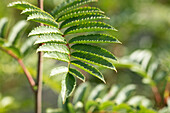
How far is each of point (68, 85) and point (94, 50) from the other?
0.09 meters

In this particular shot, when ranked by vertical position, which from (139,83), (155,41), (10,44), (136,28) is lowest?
(139,83)

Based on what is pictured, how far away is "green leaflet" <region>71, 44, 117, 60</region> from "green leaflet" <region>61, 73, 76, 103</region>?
2.5 inches

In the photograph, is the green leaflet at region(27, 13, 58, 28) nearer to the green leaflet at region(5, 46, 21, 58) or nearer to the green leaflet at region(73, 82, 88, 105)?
the green leaflet at region(5, 46, 21, 58)

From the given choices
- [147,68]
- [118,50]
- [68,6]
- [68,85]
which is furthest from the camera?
[118,50]

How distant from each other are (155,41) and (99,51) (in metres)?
1.39

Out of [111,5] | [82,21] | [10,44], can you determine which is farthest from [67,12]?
[111,5]

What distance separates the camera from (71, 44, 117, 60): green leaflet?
1.51 ft

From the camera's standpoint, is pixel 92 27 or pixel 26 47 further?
pixel 26 47

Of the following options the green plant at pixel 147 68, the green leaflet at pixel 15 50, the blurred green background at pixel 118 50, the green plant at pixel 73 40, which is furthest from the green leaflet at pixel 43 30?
the blurred green background at pixel 118 50

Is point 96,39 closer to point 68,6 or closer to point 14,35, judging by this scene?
point 68,6

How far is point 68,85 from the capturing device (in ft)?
1.42

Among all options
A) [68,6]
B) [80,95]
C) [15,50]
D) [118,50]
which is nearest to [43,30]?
[68,6]

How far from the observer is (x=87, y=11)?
483 mm

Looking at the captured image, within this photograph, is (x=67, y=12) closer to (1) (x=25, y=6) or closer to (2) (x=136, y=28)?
(1) (x=25, y=6)
